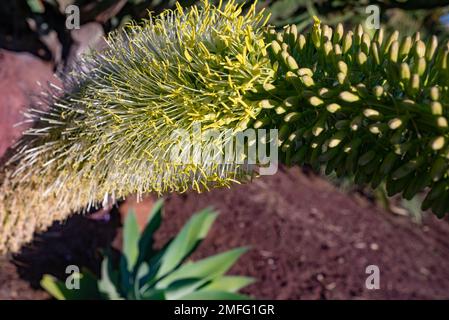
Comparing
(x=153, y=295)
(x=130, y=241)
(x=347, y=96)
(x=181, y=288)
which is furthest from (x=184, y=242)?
(x=347, y=96)

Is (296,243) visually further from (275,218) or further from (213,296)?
(213,296)

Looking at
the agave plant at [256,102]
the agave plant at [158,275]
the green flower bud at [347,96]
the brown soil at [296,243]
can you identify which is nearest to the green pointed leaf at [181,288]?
the agave plant at [158,275]

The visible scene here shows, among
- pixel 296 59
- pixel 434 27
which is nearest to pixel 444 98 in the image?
pixel 296 59

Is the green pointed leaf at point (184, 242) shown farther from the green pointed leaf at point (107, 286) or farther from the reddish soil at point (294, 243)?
the reddish soil at point (294, 243)

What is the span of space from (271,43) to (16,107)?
1.51 m

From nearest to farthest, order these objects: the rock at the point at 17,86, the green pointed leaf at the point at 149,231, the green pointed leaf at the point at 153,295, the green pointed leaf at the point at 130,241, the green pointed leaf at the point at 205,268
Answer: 1. the rock at the point at 17,86
2. the green pointed leaf at the point at 153,295
3. the green pointed leaf at the point at 205,268
4. the green pointed leaf at the point at 130,241
5. the green pointed leaf at the point at 149,231

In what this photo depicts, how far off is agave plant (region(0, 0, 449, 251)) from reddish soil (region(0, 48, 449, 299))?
1.45 m

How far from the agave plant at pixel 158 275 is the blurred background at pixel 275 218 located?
0.34 m

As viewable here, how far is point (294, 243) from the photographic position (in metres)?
4.59

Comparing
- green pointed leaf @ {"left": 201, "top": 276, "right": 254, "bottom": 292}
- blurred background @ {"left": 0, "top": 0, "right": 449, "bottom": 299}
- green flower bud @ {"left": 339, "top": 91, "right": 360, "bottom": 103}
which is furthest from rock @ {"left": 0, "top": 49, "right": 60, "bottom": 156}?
green pointed leaf @ {"left": 201, "top": 276, "right": 254, "bottom": 292}

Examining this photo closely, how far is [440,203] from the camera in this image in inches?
52.1

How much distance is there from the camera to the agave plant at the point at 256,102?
1338 millimetres

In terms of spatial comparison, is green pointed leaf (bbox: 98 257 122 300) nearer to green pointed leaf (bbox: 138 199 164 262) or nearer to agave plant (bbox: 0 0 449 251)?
green pointed leaf (bbox: 138 199 164 262)

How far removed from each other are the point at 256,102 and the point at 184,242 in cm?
195
